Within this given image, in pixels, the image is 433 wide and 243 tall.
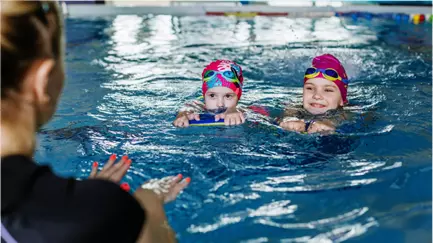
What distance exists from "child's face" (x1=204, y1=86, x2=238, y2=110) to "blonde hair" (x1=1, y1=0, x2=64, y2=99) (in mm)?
2619

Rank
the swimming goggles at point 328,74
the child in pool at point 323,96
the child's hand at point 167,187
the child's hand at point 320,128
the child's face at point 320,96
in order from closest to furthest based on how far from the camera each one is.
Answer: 1. the child's hand at point 167,187
2. the child's hand at point 320,128
3. the child in pool at point 323,96
4. the child's face at point 320,96
5. the swimming goggles at point 328,74

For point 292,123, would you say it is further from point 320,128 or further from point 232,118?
point 232,118

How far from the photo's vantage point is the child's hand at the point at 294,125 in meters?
3.61

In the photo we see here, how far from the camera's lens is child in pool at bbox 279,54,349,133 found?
Result: 3.86m

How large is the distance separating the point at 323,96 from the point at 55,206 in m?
3.00

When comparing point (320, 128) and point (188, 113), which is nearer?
point (320, 128)

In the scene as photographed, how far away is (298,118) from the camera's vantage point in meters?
3.84

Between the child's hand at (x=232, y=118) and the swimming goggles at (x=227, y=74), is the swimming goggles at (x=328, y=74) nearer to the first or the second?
the swimming goggles at (x=227, y=74)

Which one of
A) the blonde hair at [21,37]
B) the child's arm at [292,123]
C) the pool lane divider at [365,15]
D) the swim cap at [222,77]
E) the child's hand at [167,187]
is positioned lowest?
the pool lane divider at [365,15]

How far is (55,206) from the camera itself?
1398 mm

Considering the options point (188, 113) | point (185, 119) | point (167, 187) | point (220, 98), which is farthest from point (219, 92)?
point (167, 187)

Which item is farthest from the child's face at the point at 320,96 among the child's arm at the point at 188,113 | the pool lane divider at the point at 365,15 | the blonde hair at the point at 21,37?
the pool lane divider at the point at 365,15

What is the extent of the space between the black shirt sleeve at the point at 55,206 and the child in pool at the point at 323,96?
2422 mm

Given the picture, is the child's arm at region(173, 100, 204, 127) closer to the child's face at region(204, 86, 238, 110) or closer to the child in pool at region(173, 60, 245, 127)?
the child in pool at region(173, 60, 245, 127)
